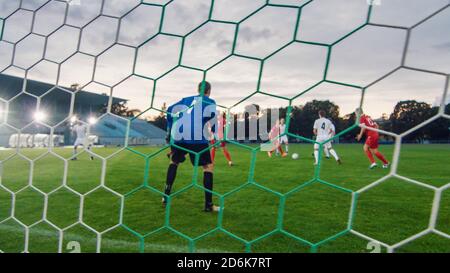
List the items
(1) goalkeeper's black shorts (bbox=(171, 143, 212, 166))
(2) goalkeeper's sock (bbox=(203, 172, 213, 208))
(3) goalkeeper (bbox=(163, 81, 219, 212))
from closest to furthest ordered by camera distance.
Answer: (3) goalkeeper (bbox=(163, 81, 219, 212)), (1) goalkeeper's black shorts (bbox=(171, 143, 212, 166)), (2) goalkeeper's sock (bbox=(203, 172, 213, 208))

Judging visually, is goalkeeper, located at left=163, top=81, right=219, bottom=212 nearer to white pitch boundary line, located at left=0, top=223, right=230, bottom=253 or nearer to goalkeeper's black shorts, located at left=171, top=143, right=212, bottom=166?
goalkeeper's black shorts, located at left=171, top=143, right=212, bottom=166

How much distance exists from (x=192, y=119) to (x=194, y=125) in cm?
9

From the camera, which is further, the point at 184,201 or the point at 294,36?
the point at 184,201

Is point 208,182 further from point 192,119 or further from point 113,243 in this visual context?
point 113,243

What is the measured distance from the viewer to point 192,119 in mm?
2131

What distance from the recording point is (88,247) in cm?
200

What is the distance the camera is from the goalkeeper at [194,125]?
1.84m

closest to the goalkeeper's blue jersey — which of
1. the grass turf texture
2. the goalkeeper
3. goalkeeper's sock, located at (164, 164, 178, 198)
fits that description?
the goalkeeper

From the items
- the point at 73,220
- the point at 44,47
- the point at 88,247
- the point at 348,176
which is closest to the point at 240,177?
the point at 348,176

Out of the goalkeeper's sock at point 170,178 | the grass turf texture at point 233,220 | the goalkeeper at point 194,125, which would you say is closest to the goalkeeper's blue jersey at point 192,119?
the goalkeeper at point 194,125

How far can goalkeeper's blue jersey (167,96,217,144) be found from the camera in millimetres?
1854

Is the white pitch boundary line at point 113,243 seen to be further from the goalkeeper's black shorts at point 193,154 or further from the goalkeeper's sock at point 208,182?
the goalkeeper's sock at point 208,182
